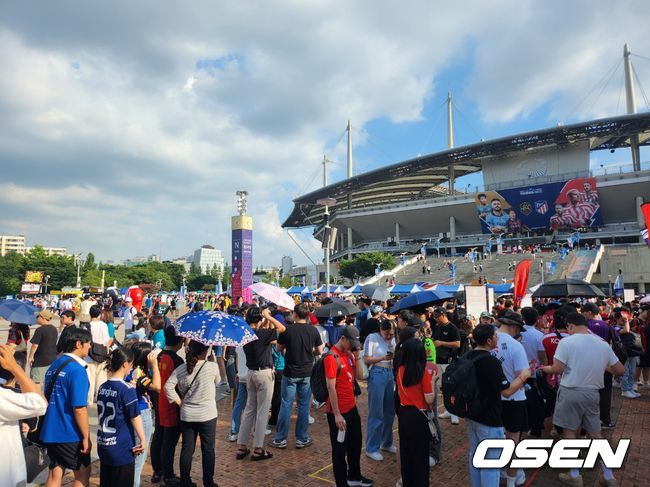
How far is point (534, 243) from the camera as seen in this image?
53438 mm

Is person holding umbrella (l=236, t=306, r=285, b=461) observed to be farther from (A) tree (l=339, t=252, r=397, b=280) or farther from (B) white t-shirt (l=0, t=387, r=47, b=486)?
(A) tree (l=339, t=252, r=397, b=280)

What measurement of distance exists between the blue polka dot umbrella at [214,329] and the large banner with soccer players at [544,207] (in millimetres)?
55975

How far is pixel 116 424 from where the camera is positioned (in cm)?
327

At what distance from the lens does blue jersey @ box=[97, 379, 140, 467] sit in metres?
3.26

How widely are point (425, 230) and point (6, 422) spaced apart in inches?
2644

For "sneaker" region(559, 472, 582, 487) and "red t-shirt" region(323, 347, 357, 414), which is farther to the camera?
"sneaker" region(559, 472, 582, 487)

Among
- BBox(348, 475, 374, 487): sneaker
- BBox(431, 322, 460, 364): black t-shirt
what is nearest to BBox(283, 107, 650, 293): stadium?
BBox(431, 322, 460, 364): black t-shirt

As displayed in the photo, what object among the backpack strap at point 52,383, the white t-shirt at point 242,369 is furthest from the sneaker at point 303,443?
the backpack strap at point 52,383

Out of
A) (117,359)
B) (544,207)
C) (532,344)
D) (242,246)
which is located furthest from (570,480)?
(544,207)

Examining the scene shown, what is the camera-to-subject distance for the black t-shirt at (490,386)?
349 centimetres

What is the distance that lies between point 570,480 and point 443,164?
61.4 m

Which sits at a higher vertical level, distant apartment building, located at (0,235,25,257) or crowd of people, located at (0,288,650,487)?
distant apartment building, located at (0,235,25,257)

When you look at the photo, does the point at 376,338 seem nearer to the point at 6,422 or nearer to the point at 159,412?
the point at 159,412

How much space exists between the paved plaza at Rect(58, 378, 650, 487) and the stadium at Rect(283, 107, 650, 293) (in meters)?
32.7
